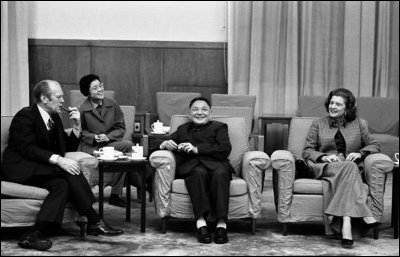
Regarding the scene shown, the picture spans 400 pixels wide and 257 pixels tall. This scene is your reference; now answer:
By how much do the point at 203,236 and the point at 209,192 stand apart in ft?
1.15

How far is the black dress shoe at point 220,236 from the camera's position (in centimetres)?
417

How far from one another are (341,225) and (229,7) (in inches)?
166

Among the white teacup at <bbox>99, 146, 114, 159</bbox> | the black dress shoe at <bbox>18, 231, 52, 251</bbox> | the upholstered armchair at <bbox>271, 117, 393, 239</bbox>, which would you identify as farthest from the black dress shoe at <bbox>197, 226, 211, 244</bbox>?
the black dress shoe at <bbox>18, 231, 52, 251</bbox>

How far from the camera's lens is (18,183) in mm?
4102

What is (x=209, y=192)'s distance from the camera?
439 centimetres

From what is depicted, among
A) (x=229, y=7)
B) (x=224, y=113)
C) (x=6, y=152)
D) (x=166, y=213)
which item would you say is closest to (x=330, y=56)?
(x=229, y=7)

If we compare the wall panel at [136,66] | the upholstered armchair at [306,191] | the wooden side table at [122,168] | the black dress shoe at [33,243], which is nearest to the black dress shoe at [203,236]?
the wooden side table at [122,168]

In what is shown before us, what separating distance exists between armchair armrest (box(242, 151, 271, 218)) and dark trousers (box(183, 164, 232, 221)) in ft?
0.54

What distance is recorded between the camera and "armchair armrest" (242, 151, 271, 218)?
174 inches

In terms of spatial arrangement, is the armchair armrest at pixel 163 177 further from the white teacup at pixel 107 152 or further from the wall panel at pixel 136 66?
the wall panel at pixel 136 66

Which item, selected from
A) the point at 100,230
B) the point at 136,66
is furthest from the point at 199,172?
the point at 136,66

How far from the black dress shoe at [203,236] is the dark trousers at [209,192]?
93 millimetres

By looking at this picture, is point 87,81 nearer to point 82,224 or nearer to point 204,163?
point 204,163

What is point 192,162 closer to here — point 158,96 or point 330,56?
point 158,96
